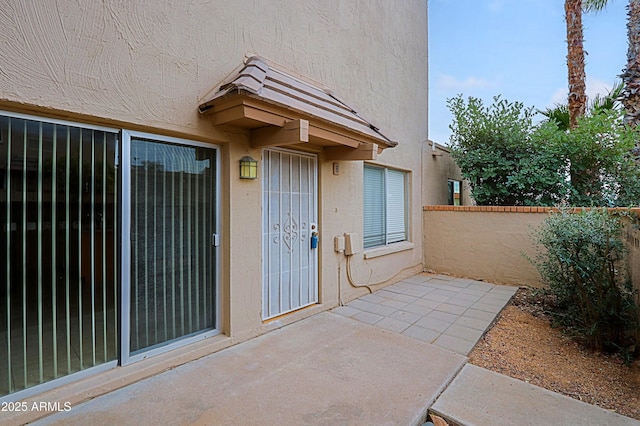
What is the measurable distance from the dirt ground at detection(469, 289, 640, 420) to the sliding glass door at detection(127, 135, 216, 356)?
374cm

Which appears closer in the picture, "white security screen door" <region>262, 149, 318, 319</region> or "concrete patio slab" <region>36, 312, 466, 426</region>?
"concrete patio slab" <region>36, 312, 466, 426</region>

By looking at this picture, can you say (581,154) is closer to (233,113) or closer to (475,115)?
(475,115)

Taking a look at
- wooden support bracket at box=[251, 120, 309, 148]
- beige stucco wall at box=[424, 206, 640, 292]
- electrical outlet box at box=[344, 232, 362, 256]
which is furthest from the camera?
beige stucco wall at box=[424, 206, 640, 292]

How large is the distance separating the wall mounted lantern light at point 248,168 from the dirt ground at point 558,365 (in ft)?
12.6

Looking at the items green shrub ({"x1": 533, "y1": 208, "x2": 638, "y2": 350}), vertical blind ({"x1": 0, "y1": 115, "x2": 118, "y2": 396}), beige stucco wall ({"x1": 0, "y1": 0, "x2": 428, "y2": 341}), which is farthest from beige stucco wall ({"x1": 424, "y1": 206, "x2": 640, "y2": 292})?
vertical blind ({"x1": 0, "y1": 115, "x2": 118, "y2": 396})

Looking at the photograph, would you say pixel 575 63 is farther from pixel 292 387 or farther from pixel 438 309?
pixel 292 387

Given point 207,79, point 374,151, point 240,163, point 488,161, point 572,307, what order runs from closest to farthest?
1. point 207,79
2. point 240,163
3. point 572,307
4. point 374,151
5. point 488,161

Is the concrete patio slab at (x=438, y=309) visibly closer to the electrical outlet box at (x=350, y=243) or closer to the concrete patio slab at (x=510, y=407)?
the concrete patio slab at (x=510, y=407)

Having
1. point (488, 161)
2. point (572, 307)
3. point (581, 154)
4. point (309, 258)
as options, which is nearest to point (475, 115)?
point (488, 161)

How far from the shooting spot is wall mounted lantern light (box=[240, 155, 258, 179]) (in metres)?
4.36

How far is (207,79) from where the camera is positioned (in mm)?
4043

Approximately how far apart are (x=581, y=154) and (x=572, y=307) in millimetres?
4879

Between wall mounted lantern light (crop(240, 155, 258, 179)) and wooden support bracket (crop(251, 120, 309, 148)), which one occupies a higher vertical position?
wooden support bracket (crop(251, 120, 309, 148))

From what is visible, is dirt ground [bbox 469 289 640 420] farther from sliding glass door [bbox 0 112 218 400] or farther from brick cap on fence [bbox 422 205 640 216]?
sliding glass door [bbox 0 112 218 400]
